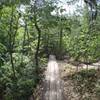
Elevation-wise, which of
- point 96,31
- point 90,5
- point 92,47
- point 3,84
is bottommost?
point 3,84

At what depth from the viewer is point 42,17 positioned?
14695 millimetres

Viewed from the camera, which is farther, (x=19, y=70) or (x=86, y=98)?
(x=19, y=70)

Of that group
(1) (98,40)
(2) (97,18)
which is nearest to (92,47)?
(1) (98,40)

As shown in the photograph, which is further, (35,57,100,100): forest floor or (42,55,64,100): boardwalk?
(42,55,64,100): boardwalk

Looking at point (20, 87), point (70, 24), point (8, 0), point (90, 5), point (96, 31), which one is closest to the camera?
point (8, 0)

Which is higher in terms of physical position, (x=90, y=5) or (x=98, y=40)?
(x=90, y=5)

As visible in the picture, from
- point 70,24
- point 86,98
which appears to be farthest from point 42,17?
point 70,24

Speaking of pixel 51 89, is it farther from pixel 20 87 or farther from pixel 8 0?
pixel 8 0

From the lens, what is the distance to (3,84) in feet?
48.4

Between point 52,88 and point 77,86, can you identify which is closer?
point 77,86

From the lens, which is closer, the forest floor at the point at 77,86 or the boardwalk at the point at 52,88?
the forest floor at the point at 77,86

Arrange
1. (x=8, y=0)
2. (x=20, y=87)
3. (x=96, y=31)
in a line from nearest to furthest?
1. (x=8, y=0)
2. (x=20, y=87)
3. (x=96, y=31)

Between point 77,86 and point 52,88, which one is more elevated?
point 77,86

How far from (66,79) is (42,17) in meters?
4.16
